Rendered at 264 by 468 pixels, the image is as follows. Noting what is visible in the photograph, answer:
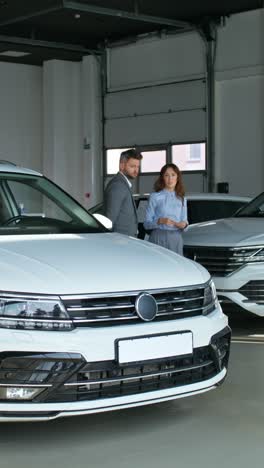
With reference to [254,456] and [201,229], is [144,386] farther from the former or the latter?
[201,229]

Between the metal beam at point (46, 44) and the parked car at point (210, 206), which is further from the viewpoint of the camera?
the metal beam at point (46, 44)

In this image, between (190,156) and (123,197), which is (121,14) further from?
(123,197)

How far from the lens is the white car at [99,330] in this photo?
147 inches

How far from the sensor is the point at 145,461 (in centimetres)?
379

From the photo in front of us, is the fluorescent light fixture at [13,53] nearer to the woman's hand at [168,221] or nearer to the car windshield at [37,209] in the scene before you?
the woman's hand at [168,221]

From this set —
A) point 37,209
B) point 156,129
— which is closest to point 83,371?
point 37,209

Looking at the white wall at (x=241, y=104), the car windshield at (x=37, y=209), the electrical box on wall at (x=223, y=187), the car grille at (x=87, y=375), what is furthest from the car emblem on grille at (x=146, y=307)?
the electrical box on wall at (x=223, y=187)

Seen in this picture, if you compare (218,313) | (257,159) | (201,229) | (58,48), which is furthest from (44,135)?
(218,313)

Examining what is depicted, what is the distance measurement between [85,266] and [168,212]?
2.95 metres

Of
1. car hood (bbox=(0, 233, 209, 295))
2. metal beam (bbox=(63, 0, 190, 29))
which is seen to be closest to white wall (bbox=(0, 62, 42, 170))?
metal beam (bbox=(63, 0, 190, 29))

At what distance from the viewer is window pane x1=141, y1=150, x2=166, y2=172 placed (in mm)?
17828

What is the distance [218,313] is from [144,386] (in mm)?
721

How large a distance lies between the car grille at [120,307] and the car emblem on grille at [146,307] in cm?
2

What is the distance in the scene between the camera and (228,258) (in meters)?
6.89
